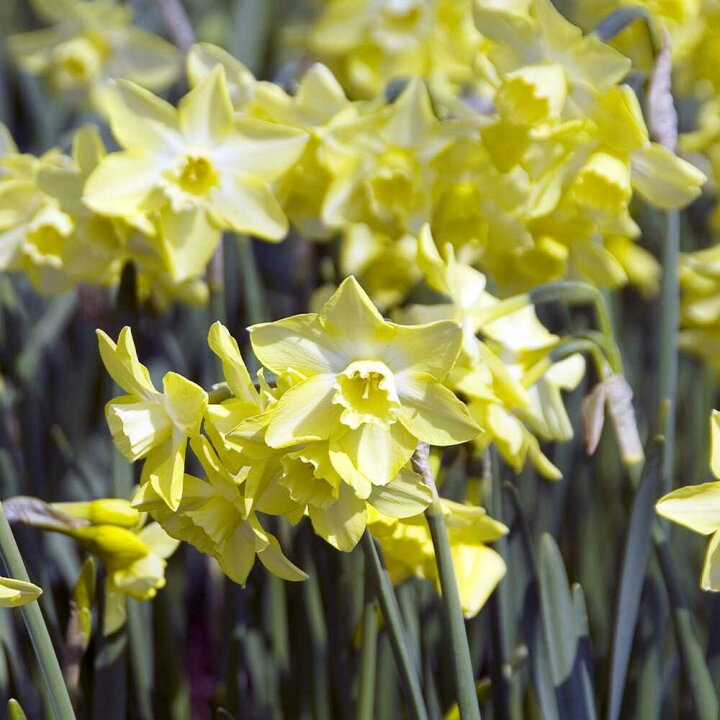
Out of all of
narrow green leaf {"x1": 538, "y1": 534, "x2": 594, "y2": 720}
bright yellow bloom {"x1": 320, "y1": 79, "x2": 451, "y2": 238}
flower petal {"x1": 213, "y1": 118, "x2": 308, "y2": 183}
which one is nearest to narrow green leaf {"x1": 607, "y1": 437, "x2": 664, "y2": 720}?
narrow green leaf {"x1": 538, "y1": 534, "x2": 594, "y2": 720}

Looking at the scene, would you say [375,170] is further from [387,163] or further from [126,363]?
[126,363]

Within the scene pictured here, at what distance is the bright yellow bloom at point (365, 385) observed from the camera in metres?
1.10

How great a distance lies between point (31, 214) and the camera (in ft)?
6.43

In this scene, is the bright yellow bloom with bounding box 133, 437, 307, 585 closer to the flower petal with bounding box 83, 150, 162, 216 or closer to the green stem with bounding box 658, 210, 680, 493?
the flower petal with bounding box 83, 150, 162, 216

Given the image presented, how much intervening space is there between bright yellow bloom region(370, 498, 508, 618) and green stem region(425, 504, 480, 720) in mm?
170

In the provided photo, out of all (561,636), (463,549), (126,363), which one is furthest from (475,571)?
(126,363)

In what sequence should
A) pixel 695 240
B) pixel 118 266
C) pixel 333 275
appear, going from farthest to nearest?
pixel 695 240 < pixel 333 275 < pixel 118 266

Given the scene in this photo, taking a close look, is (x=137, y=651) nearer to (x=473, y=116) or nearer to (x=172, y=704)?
(x=172, y=704)

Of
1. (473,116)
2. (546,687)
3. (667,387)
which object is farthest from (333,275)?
(546,687)

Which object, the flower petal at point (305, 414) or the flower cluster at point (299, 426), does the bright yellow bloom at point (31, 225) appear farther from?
the flower petal at point (305, 414)

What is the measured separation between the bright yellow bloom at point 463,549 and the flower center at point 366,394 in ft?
0.82

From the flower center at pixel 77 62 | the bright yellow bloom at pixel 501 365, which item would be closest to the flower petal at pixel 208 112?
the bright yellow bloom at pixel 501 365

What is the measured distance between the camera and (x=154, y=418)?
119 centimetres

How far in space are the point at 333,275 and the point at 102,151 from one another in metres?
0.63
